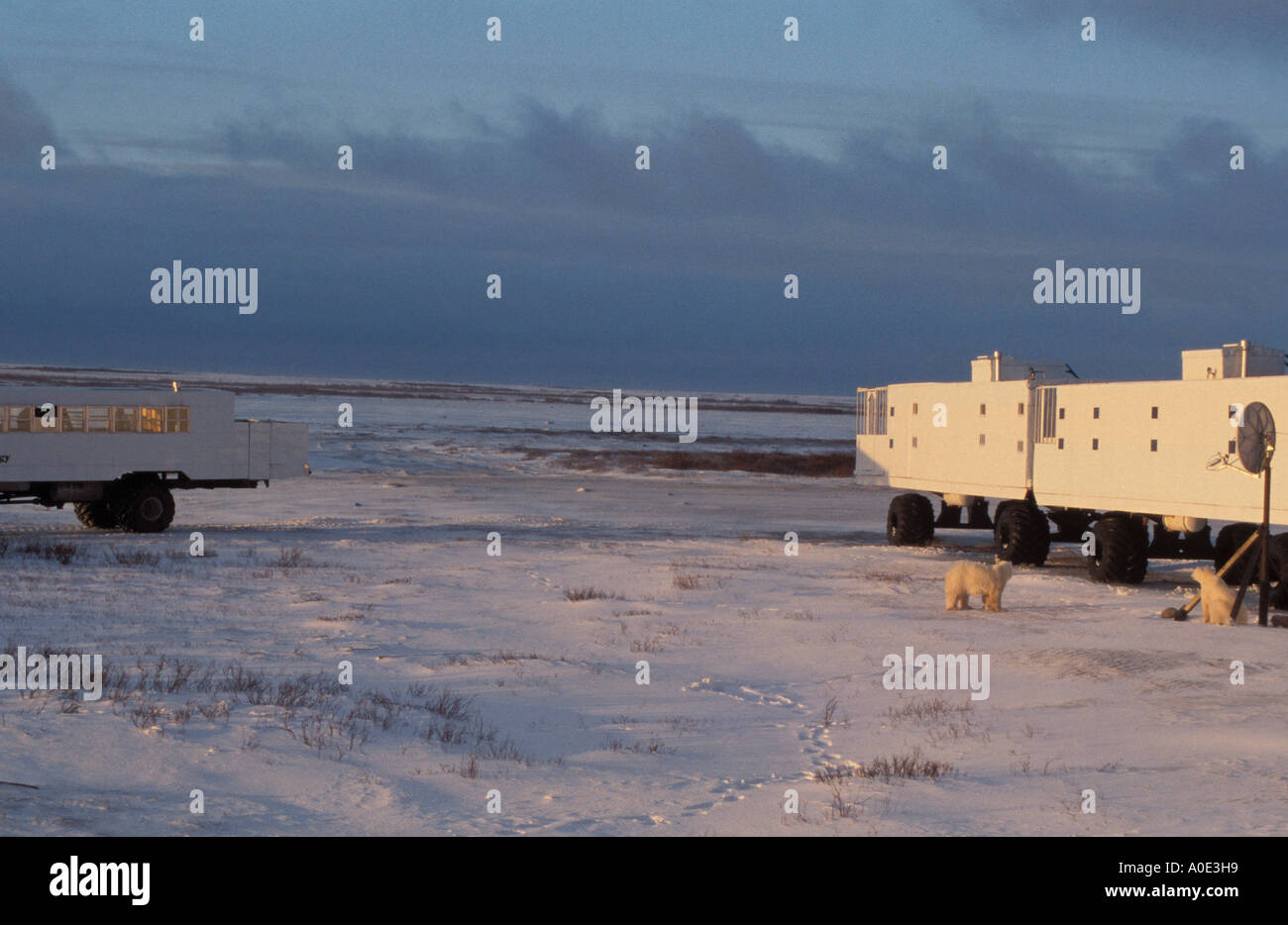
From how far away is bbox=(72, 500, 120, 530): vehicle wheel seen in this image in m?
31.7

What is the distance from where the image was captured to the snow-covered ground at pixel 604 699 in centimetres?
912

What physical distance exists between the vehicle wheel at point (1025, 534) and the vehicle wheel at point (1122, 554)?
2494 millimetres

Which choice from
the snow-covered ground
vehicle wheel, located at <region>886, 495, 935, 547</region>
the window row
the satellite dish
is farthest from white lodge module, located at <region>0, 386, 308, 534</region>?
the satellite dish

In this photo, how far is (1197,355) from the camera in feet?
78.8

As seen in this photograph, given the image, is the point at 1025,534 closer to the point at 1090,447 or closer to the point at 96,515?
the point at 1090,447

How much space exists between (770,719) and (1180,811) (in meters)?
4.36

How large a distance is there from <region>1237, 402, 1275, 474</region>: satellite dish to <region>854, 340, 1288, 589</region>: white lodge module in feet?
0.07

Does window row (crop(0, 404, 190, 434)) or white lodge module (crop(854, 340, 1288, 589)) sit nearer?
white lodge module (crop(854, 340, 1288, 589))

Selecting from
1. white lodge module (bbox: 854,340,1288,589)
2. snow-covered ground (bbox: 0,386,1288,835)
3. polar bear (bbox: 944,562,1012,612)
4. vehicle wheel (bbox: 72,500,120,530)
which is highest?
white lodge module (bbox: 854,340,1288,589)

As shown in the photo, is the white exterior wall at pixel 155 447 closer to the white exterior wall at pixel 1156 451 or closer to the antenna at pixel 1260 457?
the white exterior wall at pixel 1156 451

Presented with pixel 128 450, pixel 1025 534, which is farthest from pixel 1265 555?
pixel 128 450

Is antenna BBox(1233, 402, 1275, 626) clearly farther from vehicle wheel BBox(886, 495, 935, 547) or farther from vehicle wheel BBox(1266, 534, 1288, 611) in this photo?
vehicle wheel BBox(886, 495, 935, 547)

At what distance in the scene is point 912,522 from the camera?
105ft

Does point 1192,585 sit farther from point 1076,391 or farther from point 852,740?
point 852,740
